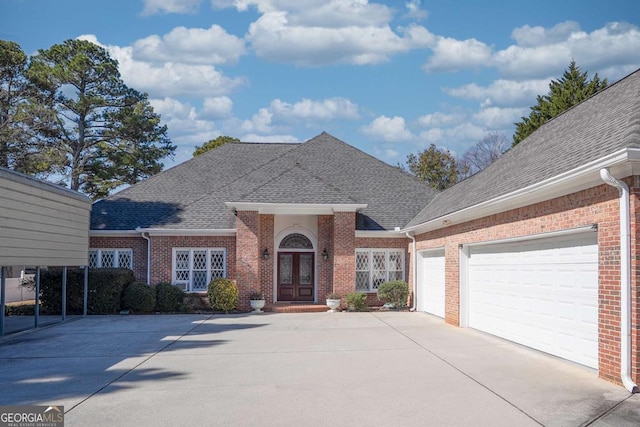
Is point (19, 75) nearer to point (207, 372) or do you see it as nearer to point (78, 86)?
point (78, 86)

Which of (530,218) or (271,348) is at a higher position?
(530,218)

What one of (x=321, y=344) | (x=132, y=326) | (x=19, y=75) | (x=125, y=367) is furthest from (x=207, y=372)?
(x=19, y=75)

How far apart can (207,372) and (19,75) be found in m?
25.0

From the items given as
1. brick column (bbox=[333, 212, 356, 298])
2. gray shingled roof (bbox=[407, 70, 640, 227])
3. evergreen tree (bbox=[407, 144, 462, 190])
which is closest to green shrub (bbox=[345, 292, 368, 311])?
brick column (bbox=[333, 212, 356, 298])

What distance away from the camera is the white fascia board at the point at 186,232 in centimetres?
2125

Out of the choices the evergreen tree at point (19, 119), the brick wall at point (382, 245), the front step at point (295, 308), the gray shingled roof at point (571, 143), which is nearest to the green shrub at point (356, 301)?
the front step at point (295, 308)

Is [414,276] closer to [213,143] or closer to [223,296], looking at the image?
[223,296]

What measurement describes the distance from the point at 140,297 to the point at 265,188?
569 cm

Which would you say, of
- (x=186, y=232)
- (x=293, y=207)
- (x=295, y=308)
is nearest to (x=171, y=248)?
(x=186, y=232)

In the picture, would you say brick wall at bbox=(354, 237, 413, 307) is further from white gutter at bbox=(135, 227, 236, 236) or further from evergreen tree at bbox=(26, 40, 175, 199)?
evergreen tree at bbox=(26, 40, 175, 199)

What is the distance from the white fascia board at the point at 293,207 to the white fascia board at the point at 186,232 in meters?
1.16

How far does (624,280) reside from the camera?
26.1 feet

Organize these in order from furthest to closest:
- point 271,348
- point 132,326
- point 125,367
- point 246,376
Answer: point 132,326 < point 271,348 < point 125,367 < point 246,376

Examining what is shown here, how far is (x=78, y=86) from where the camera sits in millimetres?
33531
